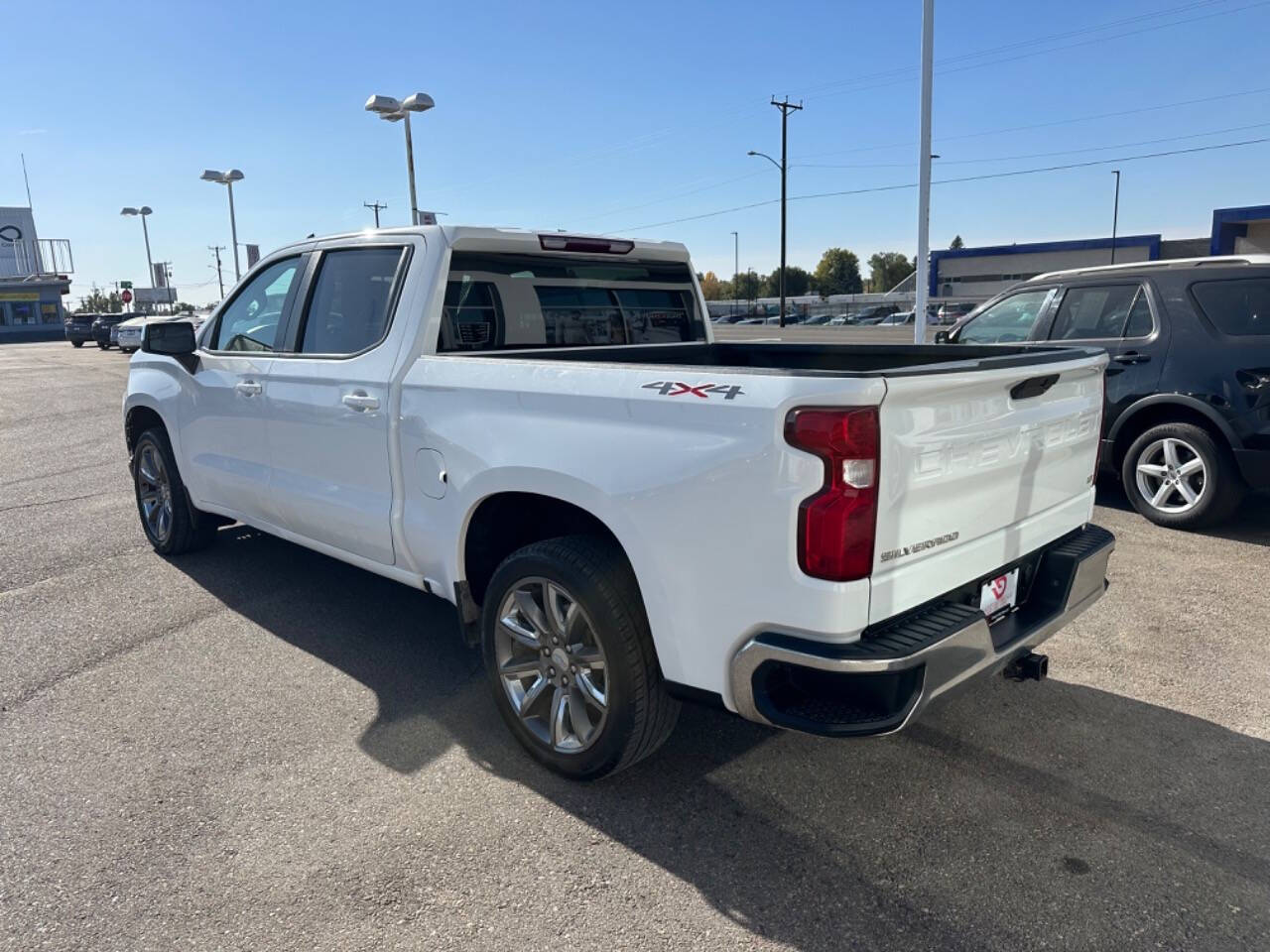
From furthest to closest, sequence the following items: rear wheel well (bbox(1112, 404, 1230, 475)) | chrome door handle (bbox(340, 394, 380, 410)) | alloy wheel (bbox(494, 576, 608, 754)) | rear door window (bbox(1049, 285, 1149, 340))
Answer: rear door window (bbox(1049, 285, 1149, 340))
rear wheel well (bbox(1112, 404, 1230, 475))
chrome door handle (bbox(340, 394, 380, 410))
alloy wheel (bbox(494, 576, 608, 754))

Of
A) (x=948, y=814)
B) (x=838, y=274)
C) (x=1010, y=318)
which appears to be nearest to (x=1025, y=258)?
(x=838, y=274)

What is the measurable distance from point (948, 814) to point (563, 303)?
286cm

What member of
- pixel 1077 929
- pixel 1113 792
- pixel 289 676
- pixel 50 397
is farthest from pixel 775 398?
pixel 50 397

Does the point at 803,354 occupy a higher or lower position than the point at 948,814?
higher

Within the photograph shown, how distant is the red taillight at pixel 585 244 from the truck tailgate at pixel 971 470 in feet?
7.42

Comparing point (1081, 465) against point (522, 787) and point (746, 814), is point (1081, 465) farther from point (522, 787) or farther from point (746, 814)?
point (522, 787)

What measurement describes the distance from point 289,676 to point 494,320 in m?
1.88

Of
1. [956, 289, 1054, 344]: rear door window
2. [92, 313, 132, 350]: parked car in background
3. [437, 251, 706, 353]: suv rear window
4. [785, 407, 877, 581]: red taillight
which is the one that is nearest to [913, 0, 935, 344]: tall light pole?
[956, 289, 1054, 344]: rear door window

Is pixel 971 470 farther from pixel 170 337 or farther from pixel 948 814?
pixel 170 337

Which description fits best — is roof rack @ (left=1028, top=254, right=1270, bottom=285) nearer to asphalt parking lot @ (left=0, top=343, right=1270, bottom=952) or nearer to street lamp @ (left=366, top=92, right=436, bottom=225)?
asphalt parking lot @ (left=0, top=343, right=1270, bottom=952)

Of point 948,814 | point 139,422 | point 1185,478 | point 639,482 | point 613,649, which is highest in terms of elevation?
point 639,482

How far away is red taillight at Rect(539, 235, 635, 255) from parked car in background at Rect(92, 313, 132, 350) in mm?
41488

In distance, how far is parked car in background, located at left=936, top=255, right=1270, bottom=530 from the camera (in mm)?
5934

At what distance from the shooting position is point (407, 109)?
18188 millimetres
